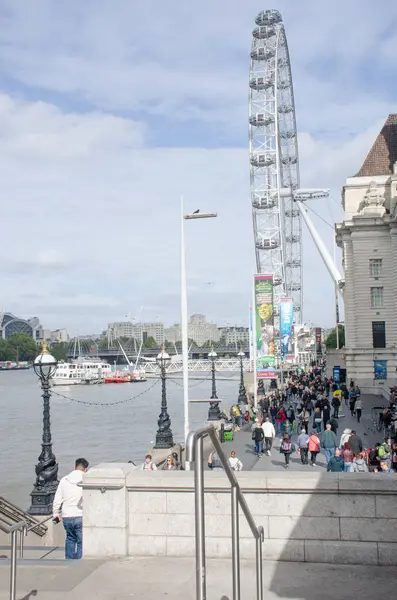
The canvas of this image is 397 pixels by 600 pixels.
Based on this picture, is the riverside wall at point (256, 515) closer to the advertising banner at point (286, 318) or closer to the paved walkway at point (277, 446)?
the paved walkway at point (277, 446)

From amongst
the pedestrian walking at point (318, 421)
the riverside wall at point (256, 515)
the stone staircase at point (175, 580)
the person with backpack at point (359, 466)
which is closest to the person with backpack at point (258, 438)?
the pedestrian walking at point (318, 421)

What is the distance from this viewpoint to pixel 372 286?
2437 inches

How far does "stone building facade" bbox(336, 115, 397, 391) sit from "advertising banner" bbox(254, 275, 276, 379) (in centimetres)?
1487

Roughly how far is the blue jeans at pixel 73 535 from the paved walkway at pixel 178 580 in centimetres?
156

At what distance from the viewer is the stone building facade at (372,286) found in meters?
60.6

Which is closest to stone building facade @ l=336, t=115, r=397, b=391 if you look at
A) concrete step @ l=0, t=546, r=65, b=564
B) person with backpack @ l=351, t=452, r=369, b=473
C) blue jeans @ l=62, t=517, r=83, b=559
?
person with backpack @ l=351, t=452, r=369, b=473

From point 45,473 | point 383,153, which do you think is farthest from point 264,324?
point 45,473

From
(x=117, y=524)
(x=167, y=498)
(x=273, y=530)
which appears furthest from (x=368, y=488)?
(x=117, y=524)

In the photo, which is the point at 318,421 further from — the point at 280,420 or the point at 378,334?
the point at 378,334

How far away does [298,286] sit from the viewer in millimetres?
120812

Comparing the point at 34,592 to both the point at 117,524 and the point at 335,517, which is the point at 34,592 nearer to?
the point at 117,524

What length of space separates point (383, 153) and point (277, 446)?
43547 millimetres

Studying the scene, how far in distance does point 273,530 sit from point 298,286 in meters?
113

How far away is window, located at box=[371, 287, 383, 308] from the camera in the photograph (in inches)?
2436
